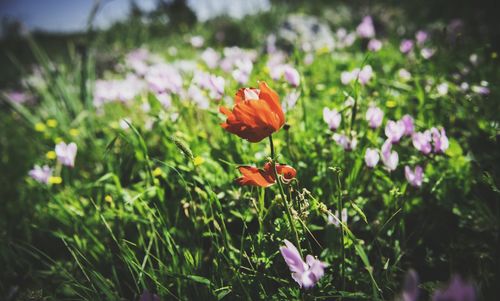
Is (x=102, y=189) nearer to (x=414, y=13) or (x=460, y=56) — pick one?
(x=460, y=56)

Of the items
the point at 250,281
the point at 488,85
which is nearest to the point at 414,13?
the point at 488,85

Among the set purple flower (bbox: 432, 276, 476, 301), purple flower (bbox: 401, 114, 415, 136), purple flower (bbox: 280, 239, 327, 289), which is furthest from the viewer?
purple flower (bbox: 401, 114, 415, 136)

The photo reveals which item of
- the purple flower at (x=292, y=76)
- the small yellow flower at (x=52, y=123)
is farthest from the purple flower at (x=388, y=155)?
the small yellow flower at (x=52, y=123)

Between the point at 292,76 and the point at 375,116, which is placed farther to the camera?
the point at 292,76

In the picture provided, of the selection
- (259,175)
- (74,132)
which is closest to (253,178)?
(259,175)

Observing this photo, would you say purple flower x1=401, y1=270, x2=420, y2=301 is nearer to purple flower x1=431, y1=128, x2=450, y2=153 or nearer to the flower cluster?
the flower cluster

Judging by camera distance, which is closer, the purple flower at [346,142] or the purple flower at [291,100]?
the purple flower at [346,142]

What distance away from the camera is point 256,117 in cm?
80

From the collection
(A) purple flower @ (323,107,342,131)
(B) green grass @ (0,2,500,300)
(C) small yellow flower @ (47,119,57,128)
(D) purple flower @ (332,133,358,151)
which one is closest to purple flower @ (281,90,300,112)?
(B) green grass @ (0,2,500,300)

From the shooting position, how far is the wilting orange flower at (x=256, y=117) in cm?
79

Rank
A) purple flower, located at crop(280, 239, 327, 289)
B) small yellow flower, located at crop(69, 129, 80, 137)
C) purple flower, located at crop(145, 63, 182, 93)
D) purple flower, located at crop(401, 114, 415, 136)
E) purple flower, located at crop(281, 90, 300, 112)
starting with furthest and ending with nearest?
small yellow flower, located at crop(69, 129, 80, 137)
purple flower, located at crop(145, 63, 182, 93)
purple flower, located at crop(281, 90, 300, 112)
purple flower, located at crop(401, 114, 415, 136)
purple flower, located at crop(280, 239, 327, 289)

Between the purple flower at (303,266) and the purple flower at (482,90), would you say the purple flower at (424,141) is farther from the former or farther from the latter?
the purple flower at (482,90)

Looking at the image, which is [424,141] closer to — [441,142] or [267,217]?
[441,142]

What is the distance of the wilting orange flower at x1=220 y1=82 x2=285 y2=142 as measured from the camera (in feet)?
2.60
